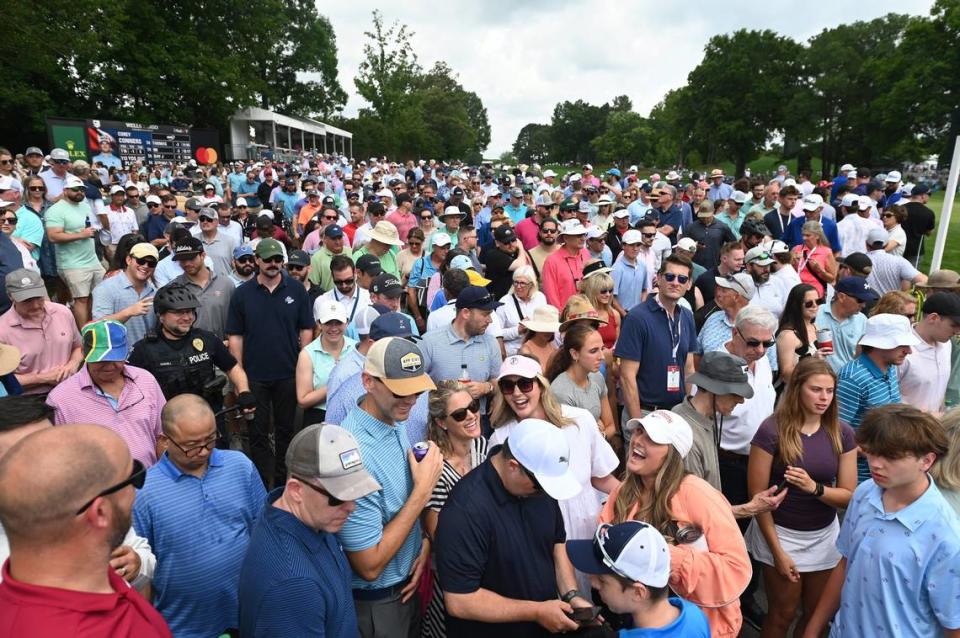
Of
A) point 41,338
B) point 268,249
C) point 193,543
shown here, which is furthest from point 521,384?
point 41,338

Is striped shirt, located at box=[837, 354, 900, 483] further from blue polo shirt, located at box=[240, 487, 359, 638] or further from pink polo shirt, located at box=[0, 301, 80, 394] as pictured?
pink polo shirt, located at box=[0, 301, 80, 394]

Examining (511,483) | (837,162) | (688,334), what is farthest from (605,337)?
(837,162)

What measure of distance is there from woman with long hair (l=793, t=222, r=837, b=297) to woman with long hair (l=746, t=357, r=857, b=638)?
174 inches

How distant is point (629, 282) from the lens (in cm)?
699

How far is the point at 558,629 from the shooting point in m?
2.38

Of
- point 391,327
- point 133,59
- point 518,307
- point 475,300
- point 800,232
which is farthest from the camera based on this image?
point 133,59

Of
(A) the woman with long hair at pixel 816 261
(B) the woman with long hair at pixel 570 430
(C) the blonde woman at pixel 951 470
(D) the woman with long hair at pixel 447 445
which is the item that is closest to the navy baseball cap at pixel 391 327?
(D) the woman with long hair at pixel 447 445

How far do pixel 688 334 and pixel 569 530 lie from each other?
2.39m

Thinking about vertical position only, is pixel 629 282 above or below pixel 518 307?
above

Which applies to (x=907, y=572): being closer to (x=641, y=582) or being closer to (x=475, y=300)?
(x=641, y=582)

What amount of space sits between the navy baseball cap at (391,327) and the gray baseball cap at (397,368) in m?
1.03

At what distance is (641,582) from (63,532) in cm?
189

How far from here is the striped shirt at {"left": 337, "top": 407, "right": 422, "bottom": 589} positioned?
8.11ft

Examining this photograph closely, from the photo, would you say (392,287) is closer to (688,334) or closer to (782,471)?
(688,334)
